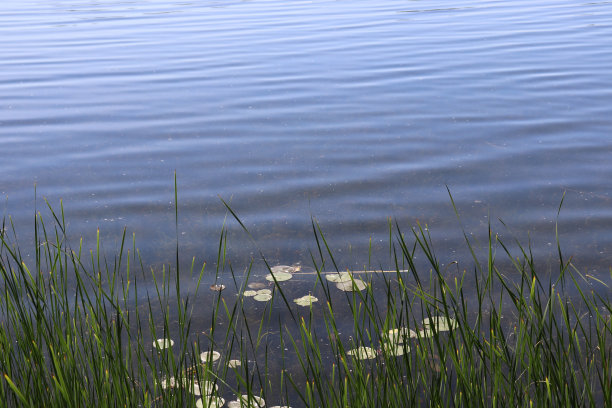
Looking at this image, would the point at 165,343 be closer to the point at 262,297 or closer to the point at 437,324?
the point at 262,297

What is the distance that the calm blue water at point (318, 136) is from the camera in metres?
3.78

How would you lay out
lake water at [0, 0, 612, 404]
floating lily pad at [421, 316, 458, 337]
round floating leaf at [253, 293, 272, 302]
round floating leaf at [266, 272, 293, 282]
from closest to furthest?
floating lily pad at [421, 316, 458, 337]
round floating leaf at [253, 293, 272, 302]
round floating leaf at [266, 272, 293, 282]
lake water at [0, 0, 612, 404]

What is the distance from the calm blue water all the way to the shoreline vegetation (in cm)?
33

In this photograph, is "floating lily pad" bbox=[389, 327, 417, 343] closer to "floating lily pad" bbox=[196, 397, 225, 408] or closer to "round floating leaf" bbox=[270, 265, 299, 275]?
"floating lily pad" bbox=[196, 397, 225, 408]

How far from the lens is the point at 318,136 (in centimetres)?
536

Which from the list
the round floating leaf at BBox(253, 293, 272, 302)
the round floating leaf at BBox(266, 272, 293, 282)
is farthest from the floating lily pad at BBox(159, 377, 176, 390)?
the round floating leaf at BBox(266, 272, 293, 282)

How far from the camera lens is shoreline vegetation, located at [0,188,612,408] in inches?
68.9

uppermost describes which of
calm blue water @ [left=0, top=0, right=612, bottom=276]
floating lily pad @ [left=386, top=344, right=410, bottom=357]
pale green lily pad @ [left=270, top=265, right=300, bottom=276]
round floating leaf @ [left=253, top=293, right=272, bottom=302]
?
calm blue water @ [left=0, top=0, right=612, bottom=276]

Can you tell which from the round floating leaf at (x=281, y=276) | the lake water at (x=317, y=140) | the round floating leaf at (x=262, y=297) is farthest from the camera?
the lake water at (x=317, y=140)

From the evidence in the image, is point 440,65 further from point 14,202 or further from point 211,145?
point 14,202

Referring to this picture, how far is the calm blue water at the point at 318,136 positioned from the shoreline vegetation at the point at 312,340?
33cm

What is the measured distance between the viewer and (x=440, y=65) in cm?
773

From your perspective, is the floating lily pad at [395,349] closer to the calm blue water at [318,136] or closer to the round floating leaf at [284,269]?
the round floating leaf at [284,269]

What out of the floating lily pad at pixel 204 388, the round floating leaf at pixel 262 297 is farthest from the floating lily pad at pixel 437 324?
the round floating leaf at pixel 262 297
